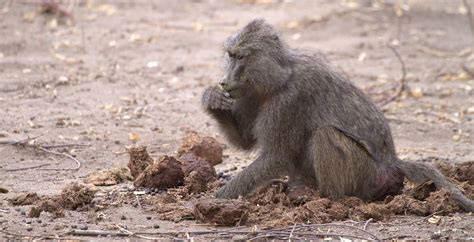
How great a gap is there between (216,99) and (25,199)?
148cm

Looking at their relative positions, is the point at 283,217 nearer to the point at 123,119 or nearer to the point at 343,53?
the point at 123,119

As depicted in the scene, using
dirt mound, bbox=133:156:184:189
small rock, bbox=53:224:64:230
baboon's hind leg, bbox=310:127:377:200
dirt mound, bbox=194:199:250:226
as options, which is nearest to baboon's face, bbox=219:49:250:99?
baboon's hind leg, bbox=310:127:377:200

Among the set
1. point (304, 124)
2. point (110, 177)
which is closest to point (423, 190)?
point (304, 124)

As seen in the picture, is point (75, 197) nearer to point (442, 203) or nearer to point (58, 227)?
point (58, 227)

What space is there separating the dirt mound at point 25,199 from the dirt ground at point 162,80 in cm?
7

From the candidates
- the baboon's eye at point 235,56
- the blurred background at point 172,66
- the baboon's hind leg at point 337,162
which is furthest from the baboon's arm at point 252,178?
A: the blurred background at point 172,66

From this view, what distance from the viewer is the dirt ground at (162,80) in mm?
6215

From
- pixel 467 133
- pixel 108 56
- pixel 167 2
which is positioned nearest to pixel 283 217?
pixel 467 133

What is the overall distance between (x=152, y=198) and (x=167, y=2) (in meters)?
8.63

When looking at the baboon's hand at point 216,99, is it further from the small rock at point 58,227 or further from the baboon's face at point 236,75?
the small rock at point 58,227

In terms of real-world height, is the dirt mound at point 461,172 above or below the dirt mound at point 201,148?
below

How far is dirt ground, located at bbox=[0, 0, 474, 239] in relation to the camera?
621 centimetres

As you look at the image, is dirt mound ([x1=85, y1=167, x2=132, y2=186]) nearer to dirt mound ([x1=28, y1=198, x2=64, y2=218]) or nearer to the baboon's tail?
dirt mound ([x1=28, y1=198, x2=64, y2=218])

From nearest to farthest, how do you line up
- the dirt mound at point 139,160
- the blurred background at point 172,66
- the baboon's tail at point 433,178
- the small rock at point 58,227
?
the small rock at point 58,227 < the baboon's tail at point 433,178 < the dirt mound at point 139,160 < the blurred background at point 172,66
